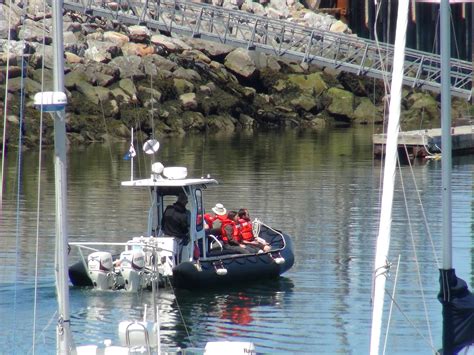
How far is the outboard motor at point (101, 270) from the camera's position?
2173 cm

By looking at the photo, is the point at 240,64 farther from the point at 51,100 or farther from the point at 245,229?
the point at 51,100

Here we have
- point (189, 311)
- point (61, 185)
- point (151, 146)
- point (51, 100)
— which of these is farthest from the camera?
→ point (189, 311)

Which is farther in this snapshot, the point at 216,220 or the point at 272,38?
the point at 272,38

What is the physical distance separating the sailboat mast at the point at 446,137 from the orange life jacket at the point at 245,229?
32.5ft

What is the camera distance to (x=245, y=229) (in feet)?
77.7

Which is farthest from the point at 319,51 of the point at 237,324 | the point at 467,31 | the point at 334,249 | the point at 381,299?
the point at 381,299

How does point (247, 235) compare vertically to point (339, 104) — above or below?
below

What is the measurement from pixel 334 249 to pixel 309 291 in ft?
14.3

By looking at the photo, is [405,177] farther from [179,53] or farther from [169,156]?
[179,53]

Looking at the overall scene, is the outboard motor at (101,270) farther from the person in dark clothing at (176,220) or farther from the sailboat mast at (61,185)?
the sailboat mast at (61,185)

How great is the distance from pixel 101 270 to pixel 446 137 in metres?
9.22

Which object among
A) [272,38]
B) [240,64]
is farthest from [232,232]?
[240,64]

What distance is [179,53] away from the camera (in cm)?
6069

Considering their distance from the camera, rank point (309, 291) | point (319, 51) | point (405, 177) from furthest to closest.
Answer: point (319, 51) < point (405, 177) < point (309, 291)
